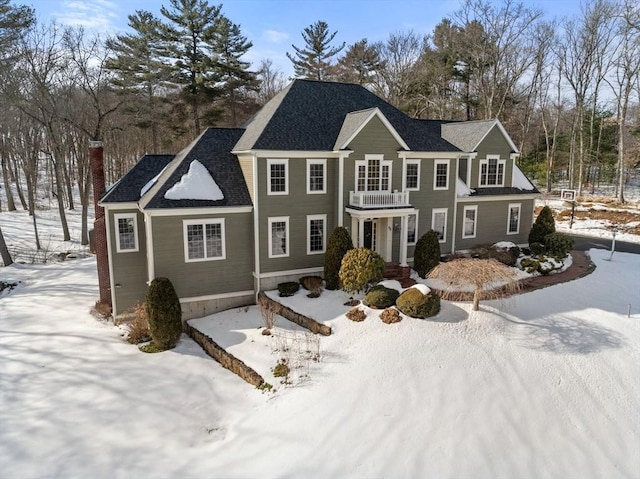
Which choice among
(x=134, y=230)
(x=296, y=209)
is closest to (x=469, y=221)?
(x=296, y=209)

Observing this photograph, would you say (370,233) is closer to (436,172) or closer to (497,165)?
(436,172)

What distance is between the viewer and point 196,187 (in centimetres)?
1877

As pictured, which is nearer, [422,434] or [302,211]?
[422,434]

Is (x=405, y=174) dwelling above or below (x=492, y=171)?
below

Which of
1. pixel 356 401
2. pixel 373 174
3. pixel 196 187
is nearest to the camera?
pixel 356 401

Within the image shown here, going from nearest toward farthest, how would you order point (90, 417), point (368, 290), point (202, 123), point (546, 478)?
1. point (546, 478)
2. point (90, 417)
3. point (368, 290)
4. point (202, 123)

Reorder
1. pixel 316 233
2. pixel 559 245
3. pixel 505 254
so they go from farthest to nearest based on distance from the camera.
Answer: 1. pixel 559 245
2. pixel 505 254
3. pixel 316 233

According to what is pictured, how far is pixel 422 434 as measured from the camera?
11.3 metres

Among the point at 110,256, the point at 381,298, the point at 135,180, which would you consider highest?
the point at 135,180

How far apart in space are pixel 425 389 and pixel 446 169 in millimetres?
13594

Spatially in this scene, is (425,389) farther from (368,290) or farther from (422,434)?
(368,290)

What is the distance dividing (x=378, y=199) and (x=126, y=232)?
38.2 ft

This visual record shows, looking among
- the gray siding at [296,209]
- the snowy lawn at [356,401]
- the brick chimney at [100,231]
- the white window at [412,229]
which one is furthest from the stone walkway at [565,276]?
the brick chimney at [100,231]

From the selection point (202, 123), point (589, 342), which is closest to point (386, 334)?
point (589, 342)
